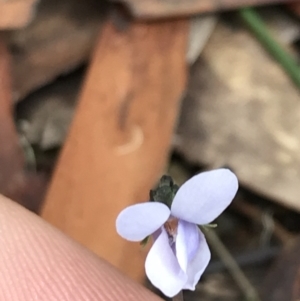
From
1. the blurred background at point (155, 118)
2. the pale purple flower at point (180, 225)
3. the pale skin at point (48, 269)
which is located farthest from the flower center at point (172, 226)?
the blurred background at point (155, 118)

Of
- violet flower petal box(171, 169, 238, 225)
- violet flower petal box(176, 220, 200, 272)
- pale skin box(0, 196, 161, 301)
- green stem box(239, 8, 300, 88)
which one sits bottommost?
pale skin box(0, 196, 161, 301)

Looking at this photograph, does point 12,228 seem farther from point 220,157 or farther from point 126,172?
point 220,157

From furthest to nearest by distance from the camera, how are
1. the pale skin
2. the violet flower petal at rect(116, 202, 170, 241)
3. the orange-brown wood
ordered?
the orange-brown wood < the pale skin < the violet flower petal at rect(116, 202, 170, 241)

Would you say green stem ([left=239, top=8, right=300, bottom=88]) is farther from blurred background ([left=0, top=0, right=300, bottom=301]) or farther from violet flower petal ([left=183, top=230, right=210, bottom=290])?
violet flower petal ([left=183, top=230, right=210, bottom=290])

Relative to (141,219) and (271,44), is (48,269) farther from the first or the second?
(271,44)

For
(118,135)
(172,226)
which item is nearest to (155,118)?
(118,135)

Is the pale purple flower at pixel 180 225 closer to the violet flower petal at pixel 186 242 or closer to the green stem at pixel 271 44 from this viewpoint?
the violet flower petal at pixel 186 242

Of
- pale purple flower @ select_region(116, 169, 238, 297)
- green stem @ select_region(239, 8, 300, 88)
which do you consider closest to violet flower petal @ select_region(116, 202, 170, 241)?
pale purple flower @ select_region(116, 169, 238, 297)

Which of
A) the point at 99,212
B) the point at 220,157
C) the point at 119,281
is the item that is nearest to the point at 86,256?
the point at 119,281
